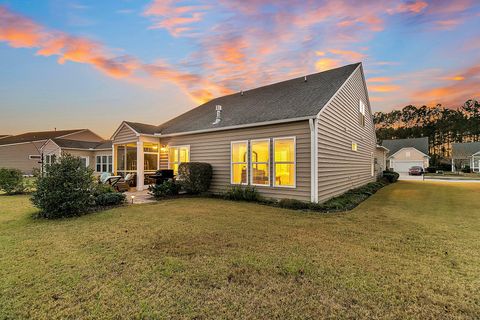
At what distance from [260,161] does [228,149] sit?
65.4 inches

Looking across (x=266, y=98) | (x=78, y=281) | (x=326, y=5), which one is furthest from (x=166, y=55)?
(x=78, y=281)

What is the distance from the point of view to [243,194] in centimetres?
907

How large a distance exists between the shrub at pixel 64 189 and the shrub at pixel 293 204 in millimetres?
6199

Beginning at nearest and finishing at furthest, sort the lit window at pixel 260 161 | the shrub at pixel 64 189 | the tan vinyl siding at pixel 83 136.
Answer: the shrub at pixel 64 189, the lit window at pixel 260 161, the tan vinyl siding at pixel 83 136

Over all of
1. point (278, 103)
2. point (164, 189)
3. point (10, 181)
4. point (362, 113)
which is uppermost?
point (362, 113)

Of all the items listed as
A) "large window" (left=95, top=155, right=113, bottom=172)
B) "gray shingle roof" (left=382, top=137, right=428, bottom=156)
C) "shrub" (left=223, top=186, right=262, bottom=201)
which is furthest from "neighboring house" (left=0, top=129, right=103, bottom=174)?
"gray shingle roof" (left=382, top=137, right=428, bottom=156)

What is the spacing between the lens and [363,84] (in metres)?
13.2

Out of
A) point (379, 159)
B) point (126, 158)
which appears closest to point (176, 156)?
point (126, 158)

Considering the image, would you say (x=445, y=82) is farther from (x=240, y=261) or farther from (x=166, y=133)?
(x=240, y=261)

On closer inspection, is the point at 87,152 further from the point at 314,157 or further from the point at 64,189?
the point at 314,157

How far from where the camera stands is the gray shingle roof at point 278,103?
8.59 meters

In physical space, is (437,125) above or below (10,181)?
above

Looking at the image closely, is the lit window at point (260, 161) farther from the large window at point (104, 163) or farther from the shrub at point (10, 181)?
the large window at point (104, 163)

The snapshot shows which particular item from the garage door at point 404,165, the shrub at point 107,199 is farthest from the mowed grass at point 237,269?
the garage door at point 404,165
